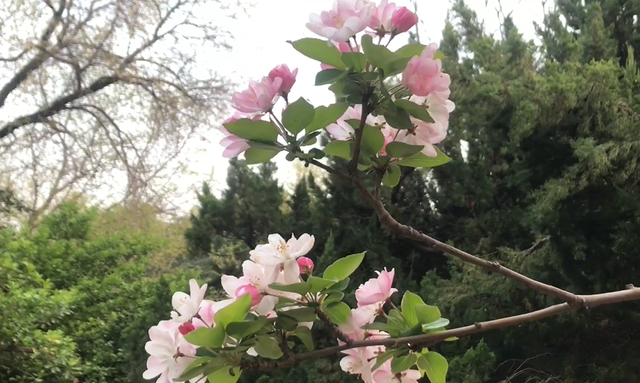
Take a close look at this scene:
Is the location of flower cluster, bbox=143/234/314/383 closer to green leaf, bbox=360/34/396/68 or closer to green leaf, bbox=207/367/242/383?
green leaf, bbox=207/367/242/383

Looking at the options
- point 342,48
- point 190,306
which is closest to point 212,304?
point 190,306

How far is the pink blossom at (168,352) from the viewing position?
40 centimetres

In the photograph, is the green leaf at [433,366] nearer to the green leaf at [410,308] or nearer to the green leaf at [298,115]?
the green leaf at [410,308]

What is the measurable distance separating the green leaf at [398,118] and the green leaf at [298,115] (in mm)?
63

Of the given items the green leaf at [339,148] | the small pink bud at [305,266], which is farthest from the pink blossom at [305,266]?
the green leaf at [339,148]

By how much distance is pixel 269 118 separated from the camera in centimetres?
44

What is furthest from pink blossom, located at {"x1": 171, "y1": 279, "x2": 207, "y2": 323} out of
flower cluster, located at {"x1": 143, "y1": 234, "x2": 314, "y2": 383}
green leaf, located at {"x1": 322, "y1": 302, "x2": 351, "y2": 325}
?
green leaf, located at {"x1": 322, "y1": 302, "x2": 351, "y2": 325}

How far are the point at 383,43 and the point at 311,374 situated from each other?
102 cm

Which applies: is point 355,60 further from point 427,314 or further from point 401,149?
point 427,314

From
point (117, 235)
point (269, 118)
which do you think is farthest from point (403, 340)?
point (117, 235)

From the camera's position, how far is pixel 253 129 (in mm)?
422

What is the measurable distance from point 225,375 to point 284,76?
0.24 m

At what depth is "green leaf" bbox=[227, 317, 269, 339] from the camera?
0.38 m

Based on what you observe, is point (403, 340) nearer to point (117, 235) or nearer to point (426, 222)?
point (426, 222)
